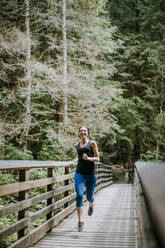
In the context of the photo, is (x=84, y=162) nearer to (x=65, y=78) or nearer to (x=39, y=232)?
(x=39, y=232)

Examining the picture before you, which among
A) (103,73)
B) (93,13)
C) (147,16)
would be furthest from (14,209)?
(147,16)

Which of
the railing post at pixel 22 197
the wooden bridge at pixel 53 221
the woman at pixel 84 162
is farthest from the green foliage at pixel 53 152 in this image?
the railing post at pixel 22 197

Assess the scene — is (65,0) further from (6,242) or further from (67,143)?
(6,242)

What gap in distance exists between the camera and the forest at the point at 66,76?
1300 centimetres

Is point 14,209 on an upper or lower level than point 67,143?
lower

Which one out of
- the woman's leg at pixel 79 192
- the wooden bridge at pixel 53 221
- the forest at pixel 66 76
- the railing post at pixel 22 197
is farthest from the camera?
the forest at pixel 66 76

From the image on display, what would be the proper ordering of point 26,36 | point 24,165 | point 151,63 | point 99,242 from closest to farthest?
point 24,165
point 99,242
point 26,36
point 151,63

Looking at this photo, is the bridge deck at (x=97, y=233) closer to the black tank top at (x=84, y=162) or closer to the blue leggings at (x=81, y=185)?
the blue leggings at (x=81, y=185)

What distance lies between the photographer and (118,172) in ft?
96.2

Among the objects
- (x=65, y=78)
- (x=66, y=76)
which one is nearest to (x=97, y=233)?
(x=65, y=78)

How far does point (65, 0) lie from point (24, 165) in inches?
553

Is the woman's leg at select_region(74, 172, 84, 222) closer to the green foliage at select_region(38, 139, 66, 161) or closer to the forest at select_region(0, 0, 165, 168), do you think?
the forest at select_region(0, 0, 165, 168)

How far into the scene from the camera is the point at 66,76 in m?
14.7

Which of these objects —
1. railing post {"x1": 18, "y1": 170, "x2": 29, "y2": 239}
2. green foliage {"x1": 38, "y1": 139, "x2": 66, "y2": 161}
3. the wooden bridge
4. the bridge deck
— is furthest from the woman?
green foliage {"x1": 38, "y1": 139, "x2": 66, "y2": 161}
